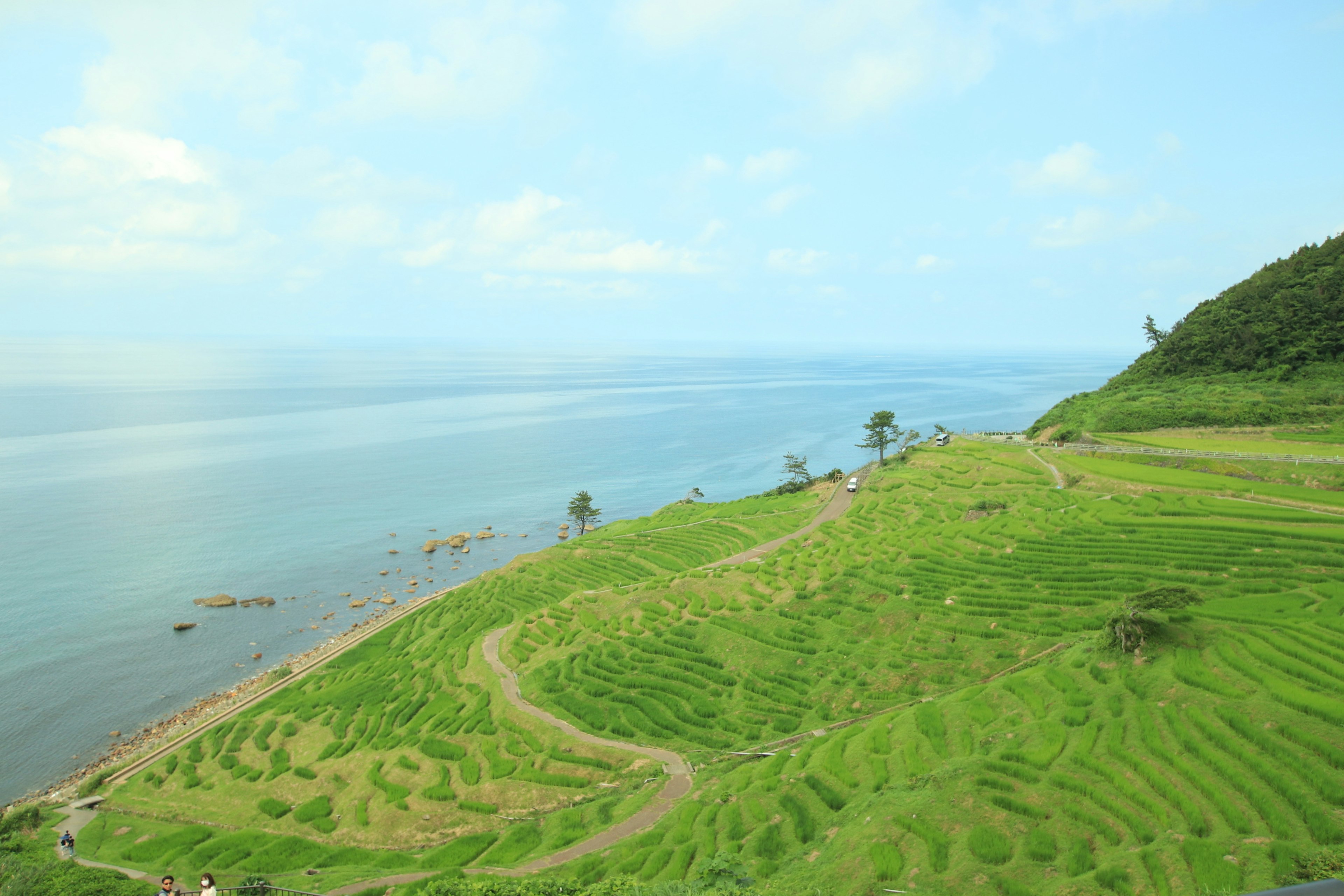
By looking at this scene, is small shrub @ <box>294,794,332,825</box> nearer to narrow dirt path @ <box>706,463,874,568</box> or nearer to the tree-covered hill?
narrow dirt path @ <box>706,463,874,568</box>

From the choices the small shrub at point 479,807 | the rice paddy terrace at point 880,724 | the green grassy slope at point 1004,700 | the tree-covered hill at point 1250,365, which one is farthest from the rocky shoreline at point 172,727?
the tree-covered hill at point 1250,365

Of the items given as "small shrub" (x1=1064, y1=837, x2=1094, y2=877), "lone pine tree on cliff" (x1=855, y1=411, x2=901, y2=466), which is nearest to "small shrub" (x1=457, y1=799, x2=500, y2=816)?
"small shrub" (x1=1064, y1=837, x2=1094, y2=877)

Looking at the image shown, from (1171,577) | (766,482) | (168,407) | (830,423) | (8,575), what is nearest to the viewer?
(1171,577)

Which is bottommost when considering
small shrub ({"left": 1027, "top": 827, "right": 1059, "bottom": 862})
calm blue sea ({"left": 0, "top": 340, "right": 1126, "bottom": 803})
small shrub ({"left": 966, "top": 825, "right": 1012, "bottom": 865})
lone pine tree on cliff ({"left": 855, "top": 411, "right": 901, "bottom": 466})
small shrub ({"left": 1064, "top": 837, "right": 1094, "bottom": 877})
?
calm blue sea ({"left": 0, "top": 340, "right": 1126, "bottom": 803})

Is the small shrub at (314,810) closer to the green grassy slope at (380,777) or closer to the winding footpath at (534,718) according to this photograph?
the green grassy slope at (380,777)

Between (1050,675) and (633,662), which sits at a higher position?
(1050,675)

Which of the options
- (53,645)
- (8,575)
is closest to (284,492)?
(8,575)

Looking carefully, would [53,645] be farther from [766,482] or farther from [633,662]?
[766,482]
